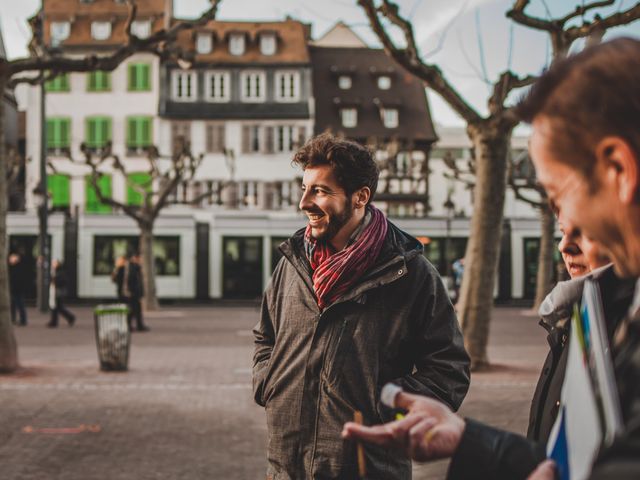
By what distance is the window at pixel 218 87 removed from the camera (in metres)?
46.2

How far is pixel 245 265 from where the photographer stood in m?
33.3

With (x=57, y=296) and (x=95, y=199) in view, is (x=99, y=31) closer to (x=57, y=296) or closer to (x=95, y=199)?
(x=95, y=199)

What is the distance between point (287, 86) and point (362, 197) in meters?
44.4

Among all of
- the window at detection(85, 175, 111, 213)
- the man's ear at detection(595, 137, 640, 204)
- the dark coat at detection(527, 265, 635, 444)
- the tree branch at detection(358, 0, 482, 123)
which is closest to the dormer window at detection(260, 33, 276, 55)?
the window at detection(85, 175, 111, 213)

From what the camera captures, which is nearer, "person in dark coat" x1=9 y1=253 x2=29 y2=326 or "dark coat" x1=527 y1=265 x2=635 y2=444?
"dark coat" x1=527 y1=265 x2=635 y2=444

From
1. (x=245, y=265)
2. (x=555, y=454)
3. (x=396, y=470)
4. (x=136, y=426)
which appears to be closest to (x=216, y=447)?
(x=136, y=426)

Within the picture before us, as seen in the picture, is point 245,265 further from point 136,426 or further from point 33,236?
point 136,426

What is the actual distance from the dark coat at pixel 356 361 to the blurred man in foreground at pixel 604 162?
1.47m

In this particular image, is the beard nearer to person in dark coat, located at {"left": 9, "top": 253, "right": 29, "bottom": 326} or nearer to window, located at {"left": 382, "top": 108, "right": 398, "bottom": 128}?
person in dark coat, located at {"left": 9, "top": 253, "right": 29, "bottom": 326}

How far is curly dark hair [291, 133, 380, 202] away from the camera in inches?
127

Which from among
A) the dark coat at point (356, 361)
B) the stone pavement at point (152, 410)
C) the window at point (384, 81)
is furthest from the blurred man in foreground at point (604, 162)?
the window at point (384, 81)

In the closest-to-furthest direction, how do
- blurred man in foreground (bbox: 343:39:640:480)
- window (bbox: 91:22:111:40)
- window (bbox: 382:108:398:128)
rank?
1. blurred man in foreground (bbox: 343:39:640:480)
2. window (bbox: 91:22:111:40)
3. window (bbox: 382:108:398:128)

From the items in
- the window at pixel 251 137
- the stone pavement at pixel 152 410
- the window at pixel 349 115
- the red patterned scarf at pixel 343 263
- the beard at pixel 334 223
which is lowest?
the stone pavement at pixel 152 410

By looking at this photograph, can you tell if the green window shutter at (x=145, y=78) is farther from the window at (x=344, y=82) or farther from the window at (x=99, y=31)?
the window at (x=344, y=82)
